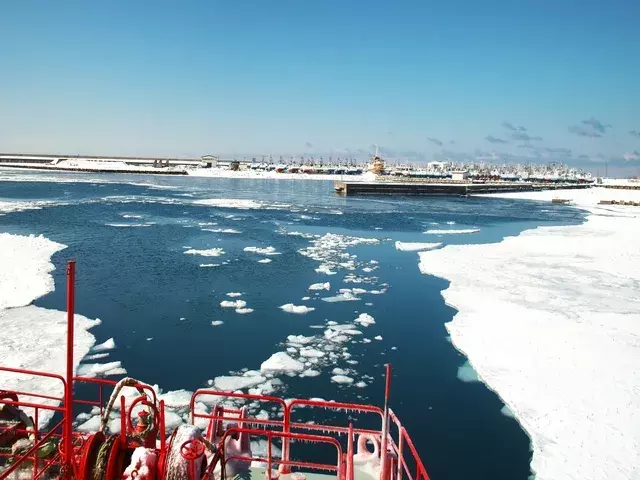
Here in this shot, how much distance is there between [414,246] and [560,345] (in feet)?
47.7

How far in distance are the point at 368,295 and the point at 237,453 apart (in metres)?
10.6

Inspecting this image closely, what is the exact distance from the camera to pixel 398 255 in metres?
22.9

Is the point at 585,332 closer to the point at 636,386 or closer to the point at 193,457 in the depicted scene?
the point at 636,386

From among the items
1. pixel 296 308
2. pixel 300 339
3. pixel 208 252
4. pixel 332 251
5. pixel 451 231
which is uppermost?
pixel 451 231

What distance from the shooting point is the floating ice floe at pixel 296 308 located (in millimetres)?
13698

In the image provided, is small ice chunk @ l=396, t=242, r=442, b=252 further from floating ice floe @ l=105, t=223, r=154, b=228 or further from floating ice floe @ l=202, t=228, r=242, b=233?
floating ice floe @ l=105, t=223, r=154, b=228

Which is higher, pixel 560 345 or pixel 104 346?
pixel 560 345

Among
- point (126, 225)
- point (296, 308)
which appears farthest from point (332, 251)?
point (126, 225)

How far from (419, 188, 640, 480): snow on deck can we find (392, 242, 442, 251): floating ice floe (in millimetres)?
2038

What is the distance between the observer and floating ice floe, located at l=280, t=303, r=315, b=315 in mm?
13698

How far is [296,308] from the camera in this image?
Result: 547 inches

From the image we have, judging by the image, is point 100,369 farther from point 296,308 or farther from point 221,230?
point 221,230

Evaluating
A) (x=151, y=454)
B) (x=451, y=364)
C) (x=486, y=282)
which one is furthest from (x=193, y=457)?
(x=486, y=282)

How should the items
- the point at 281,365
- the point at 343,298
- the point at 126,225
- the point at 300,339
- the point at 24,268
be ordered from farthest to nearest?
the point at 126,225
the point at 24,268
the point at 343,298
the point at 300,339
the point at 281,365
